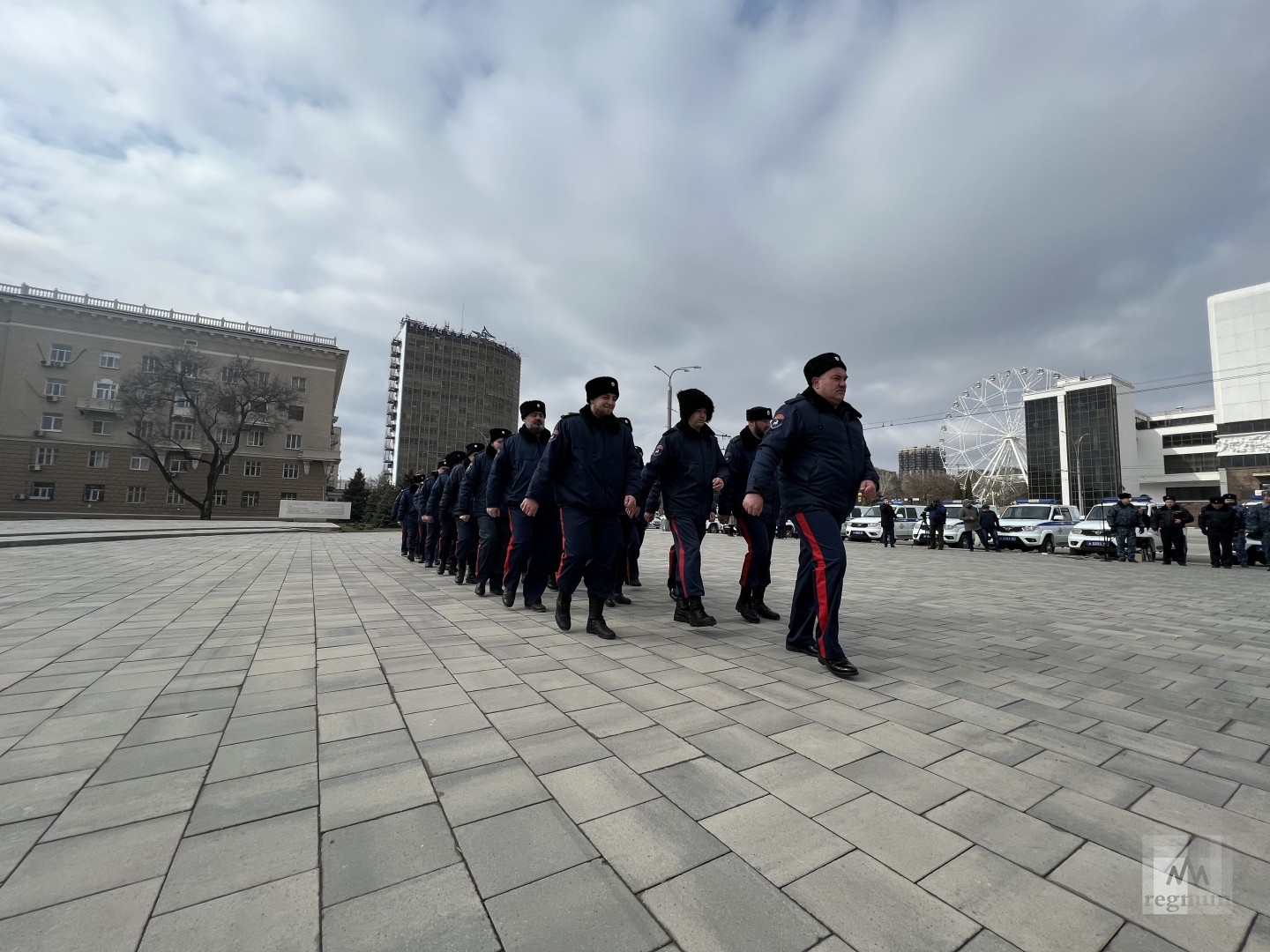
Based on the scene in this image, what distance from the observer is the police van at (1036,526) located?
18.7 meters

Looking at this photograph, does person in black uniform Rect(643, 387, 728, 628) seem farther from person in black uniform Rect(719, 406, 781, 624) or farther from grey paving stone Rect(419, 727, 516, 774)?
grey paving stone Rect(419, 727, 516, 774)

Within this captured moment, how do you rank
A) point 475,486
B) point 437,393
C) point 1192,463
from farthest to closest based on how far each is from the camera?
point 437,393 < point 1192,463 < point 475,486

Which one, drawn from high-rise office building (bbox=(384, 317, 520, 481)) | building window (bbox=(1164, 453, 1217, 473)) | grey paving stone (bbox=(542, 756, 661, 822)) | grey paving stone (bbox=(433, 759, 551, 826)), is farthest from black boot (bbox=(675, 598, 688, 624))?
building window (bbox=(1164, 453, 1217, 473))

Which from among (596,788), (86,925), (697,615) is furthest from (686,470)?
(86,925)

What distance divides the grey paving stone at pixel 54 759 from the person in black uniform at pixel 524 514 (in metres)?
3.37

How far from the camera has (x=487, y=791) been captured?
1939mm

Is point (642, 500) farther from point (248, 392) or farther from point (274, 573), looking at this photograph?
point (248, 392)

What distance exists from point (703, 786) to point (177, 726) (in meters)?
2.32

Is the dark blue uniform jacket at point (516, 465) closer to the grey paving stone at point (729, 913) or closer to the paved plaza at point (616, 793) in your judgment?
the paved plaza at point (616, 793)

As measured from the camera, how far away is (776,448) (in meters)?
3.81

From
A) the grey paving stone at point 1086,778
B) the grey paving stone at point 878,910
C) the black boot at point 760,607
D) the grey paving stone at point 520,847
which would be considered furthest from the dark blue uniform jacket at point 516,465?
the grey paving stone at point 878,910

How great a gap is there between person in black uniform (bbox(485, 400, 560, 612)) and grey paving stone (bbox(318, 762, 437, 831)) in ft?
10.8

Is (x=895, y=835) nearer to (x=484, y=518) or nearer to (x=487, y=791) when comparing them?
(x=487, y=791)

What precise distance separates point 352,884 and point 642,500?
13.2ft
